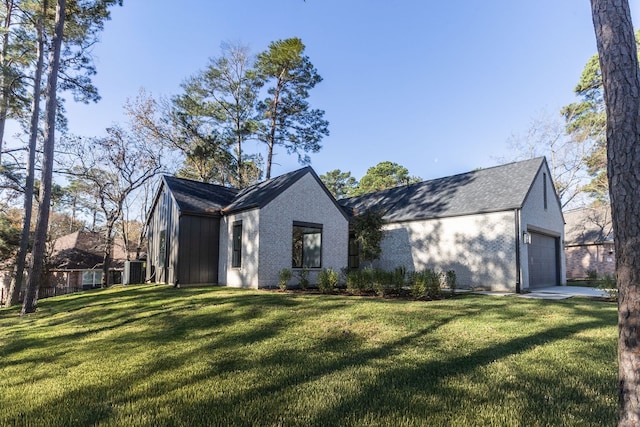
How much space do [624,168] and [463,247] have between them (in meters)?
13.1

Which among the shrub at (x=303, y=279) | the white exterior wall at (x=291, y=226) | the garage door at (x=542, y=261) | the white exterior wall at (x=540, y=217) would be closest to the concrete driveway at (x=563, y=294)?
the white exterior wall at (x=540, y=217)

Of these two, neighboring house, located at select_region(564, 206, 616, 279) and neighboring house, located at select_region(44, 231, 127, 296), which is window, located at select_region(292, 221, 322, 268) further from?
neighboring house, located at select_region(44, 231, 127, 296)

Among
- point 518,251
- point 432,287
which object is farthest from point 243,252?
point 518,251

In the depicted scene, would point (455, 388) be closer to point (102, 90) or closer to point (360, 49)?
point (360, 49)

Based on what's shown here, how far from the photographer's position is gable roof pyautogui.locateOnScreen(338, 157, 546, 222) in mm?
14023

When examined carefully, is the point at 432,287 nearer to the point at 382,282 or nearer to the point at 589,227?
the point at 382,282

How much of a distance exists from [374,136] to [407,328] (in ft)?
67.0

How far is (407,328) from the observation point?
5.79 metres

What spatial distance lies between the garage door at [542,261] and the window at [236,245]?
11.8 metres

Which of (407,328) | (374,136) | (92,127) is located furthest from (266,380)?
(374,136)

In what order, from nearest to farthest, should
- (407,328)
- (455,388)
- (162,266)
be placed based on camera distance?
(455,388) < (407,328) < (162,266)

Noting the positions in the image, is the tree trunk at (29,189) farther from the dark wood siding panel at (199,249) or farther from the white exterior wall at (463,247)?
the white exterior wall at (463,247)

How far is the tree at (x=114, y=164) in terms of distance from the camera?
20.1 m

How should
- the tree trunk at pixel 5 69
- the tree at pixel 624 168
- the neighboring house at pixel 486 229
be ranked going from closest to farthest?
the tree at pixel 624 168, the tree trunk at pixel 5 69, the neighboring house at pixel 486 229
